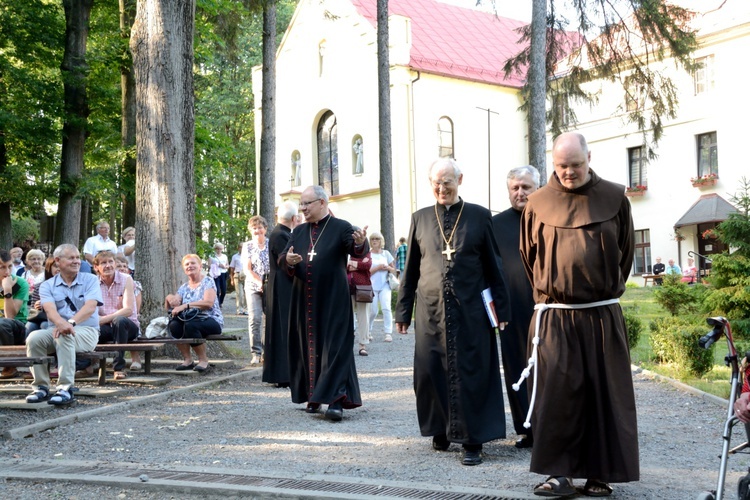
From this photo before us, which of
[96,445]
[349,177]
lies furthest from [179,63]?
[349,177]

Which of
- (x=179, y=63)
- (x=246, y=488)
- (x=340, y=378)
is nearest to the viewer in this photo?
(x=246, y=488)

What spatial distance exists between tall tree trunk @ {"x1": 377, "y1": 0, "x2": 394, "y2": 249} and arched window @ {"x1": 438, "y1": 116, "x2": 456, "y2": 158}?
15.6m

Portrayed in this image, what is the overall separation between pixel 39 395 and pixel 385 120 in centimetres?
1583

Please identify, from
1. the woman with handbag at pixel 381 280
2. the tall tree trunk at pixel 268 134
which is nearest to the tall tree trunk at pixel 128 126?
the tall tree trunk at pixel 268 134

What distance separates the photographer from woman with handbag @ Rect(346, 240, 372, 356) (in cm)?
1360

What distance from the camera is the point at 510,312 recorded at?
6.76m

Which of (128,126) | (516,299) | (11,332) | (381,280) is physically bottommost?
(11,332)

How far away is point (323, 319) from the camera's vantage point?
8.62m

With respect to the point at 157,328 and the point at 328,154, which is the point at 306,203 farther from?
the point at 328,154

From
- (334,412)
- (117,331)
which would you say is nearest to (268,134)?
(117,331)

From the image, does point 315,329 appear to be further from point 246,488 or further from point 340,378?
point 246,488

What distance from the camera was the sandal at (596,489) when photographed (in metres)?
5.41

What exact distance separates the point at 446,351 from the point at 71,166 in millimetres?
18708

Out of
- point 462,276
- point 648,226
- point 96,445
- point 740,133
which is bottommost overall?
point 96,445
